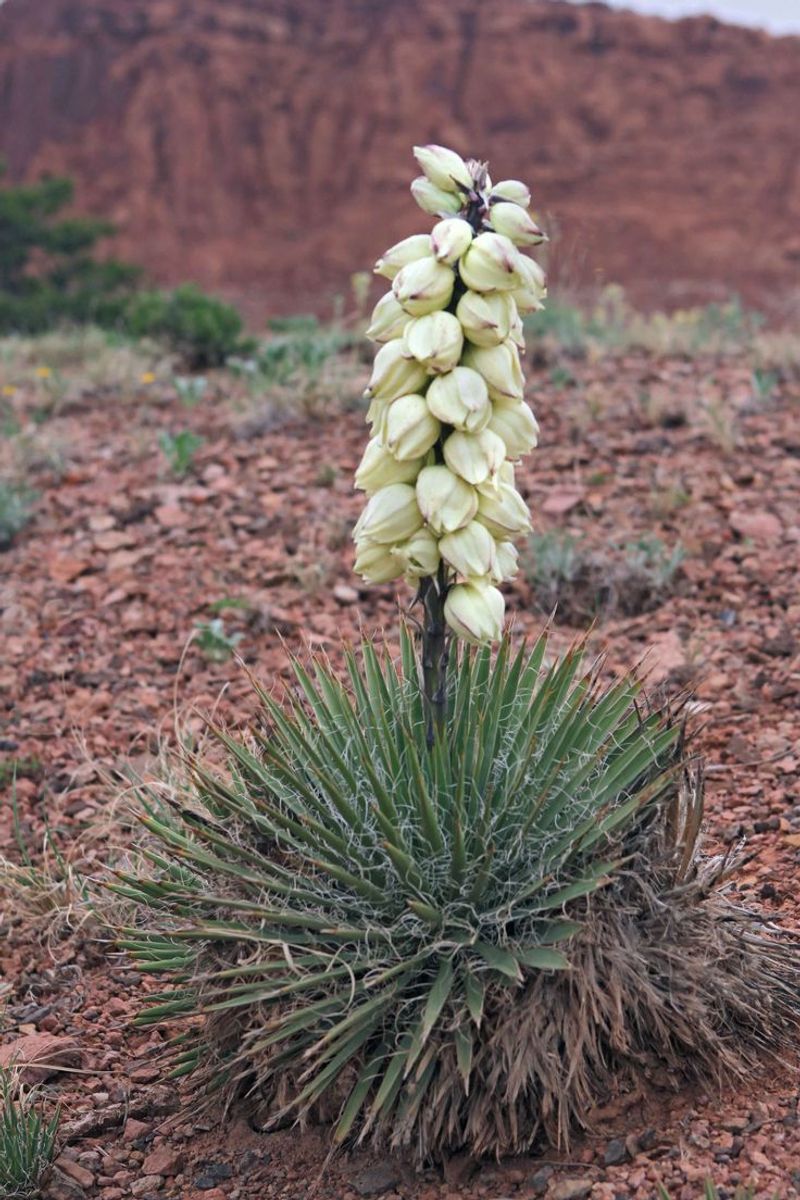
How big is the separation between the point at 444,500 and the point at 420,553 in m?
0.12

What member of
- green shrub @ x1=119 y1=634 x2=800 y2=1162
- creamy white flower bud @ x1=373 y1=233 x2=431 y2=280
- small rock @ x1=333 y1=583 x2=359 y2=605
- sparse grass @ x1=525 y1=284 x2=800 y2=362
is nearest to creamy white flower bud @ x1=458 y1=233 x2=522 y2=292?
creamy white flower bud @ x1=373 y1=233 x2=431 y2=280

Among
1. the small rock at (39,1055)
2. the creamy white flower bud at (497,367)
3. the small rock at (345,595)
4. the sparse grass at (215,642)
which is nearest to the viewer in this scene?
the creamy white flower bud at (497,367)

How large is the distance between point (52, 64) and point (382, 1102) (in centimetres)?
3391

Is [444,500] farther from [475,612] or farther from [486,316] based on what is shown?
[486,316]

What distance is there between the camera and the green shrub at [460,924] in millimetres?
2428

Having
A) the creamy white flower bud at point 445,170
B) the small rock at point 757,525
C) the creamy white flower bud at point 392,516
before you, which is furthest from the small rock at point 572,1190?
the small rock at point 757,525

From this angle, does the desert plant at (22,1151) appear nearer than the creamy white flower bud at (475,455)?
No

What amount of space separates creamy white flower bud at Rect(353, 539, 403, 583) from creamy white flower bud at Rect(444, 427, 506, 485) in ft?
0.70

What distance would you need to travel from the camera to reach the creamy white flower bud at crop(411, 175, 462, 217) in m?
2.46

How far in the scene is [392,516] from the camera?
2.46m

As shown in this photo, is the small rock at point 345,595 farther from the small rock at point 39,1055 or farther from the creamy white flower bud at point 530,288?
the creamy white flower bud at point 530,288

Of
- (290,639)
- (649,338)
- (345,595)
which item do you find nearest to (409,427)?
(290,639)

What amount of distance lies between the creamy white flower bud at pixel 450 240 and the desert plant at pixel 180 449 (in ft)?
12.9

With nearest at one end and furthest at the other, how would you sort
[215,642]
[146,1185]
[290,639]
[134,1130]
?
[146,1185]
[134,1130]
[215,642]
[290,639]
